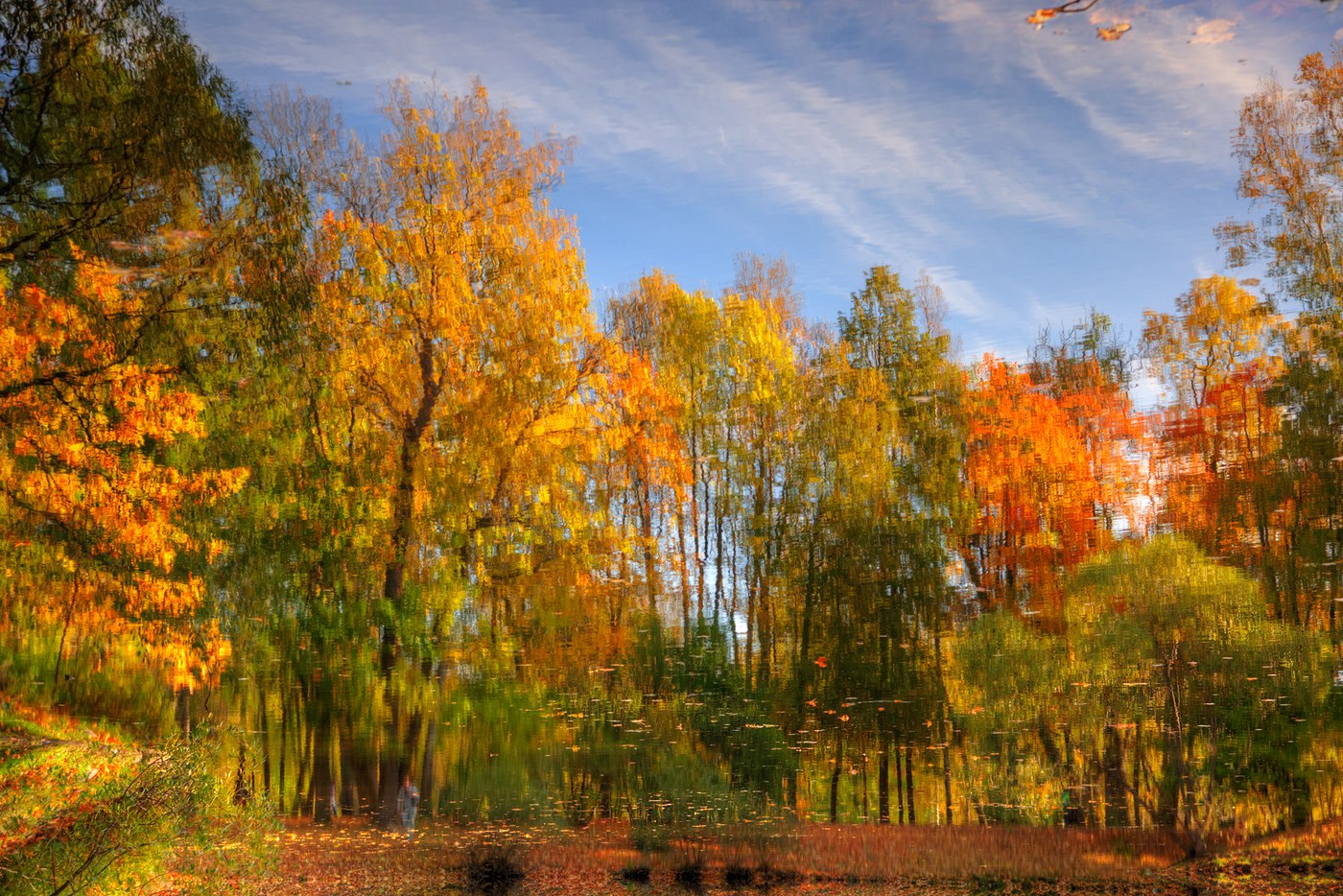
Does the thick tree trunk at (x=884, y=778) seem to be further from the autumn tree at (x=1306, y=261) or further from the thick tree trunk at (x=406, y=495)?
the thick tree trunk at (x=406, y=495)

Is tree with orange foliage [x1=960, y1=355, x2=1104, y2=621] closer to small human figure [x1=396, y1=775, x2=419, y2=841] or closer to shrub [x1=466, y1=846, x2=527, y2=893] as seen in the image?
shrub [x1=466, y1=846, x2=527, y2=893]

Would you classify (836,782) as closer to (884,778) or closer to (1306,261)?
(884,778)

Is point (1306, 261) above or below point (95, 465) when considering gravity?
above

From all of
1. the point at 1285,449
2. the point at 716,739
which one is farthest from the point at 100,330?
the point at 1285,449

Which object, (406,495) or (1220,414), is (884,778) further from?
(406,495)

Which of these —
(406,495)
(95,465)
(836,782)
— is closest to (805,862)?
(836,782)

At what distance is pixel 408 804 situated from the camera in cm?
580

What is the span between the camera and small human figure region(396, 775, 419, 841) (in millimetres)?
5781

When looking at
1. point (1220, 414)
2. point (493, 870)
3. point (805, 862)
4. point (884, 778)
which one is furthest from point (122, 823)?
point (1220, 414)

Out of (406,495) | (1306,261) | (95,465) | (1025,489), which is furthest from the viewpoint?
(1025,489)

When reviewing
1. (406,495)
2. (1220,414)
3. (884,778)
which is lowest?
(884,778)

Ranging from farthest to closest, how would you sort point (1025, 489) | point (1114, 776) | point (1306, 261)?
point (1114, 776) → point (1025, 489) → point (1306, 261)

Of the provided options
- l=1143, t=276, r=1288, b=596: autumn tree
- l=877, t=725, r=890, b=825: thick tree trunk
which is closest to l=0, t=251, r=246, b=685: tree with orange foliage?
l=877, t=725, r=890, b=825: thick tree trunk

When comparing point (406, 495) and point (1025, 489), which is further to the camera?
point (1025, 489)
